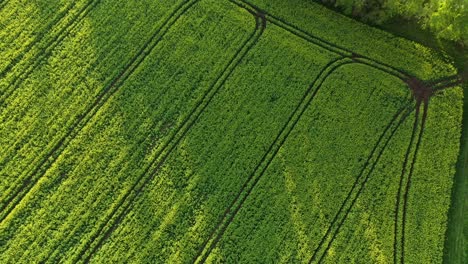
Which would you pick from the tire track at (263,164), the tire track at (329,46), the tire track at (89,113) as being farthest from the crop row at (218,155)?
the tire track at (89,113)

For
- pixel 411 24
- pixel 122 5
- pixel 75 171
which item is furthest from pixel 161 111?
pixel 411 24

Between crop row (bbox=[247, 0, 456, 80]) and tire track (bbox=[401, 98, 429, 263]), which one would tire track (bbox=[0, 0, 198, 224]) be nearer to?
crop row (bbox=[247, 0, 456, 80])

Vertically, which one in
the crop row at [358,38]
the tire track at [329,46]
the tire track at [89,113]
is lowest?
the tire track at [89,113]

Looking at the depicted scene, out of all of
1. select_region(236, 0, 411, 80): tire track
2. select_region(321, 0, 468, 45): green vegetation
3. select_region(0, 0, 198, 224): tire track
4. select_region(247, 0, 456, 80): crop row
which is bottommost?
select_region(0, 0, 198, 224): tire track

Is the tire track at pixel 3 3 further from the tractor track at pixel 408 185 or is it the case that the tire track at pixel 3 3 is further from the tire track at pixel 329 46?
the tractor track at pixel 408 185

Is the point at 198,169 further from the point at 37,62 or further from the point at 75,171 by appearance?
the point at 37,62

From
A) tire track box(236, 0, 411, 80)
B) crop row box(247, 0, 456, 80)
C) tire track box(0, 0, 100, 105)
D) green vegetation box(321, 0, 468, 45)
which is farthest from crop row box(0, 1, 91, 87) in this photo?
green vegetation box(321, 0, 468, 45)
